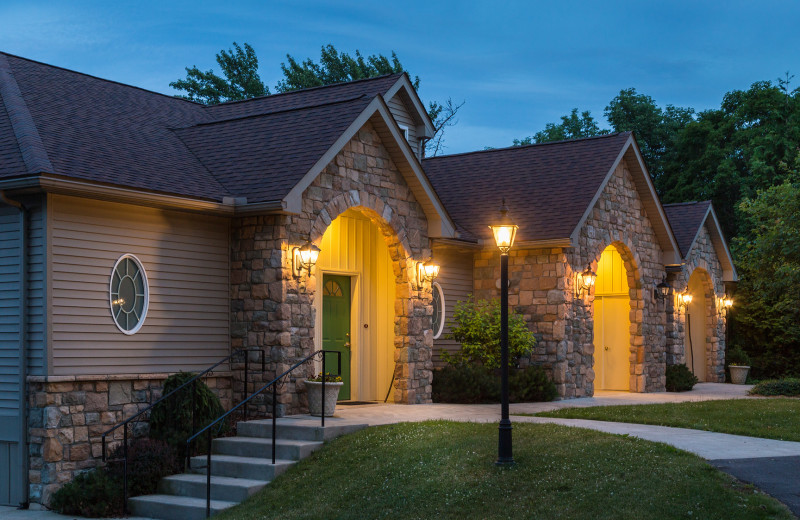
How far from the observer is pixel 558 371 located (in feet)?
63.4

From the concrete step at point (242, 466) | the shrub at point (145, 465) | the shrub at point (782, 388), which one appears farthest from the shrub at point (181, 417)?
the shrub at point (782, 388)

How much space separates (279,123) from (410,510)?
8.00 metres

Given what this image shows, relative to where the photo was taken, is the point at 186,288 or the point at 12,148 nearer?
the point at 12,148

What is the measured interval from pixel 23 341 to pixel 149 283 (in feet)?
6.54

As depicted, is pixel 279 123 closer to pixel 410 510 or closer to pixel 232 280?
pixel 232 280

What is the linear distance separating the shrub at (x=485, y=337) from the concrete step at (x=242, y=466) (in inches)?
272

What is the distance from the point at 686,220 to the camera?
26844mm

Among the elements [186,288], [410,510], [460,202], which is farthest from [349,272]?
[410,510]

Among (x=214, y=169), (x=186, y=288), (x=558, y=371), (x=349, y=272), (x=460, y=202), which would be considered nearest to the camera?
(x=186, y=288)

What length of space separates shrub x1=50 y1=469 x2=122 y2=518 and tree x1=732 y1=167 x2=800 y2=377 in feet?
54.6

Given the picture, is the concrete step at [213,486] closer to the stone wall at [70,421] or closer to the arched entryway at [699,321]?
the stone wall at [70,421]

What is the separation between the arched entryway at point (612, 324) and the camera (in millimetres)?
23359

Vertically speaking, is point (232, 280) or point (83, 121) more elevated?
point (83, 121)

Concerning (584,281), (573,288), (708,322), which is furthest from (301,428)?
(708,322)
